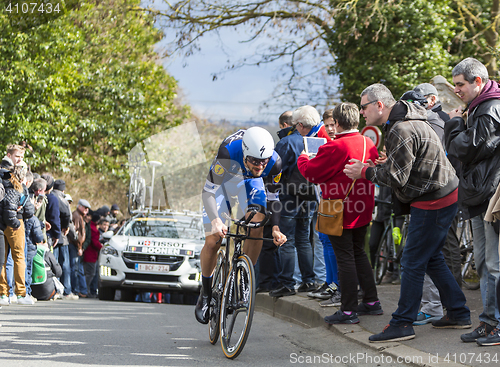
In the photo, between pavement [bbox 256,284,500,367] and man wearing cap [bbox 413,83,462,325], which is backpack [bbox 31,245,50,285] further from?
man wearing cap [bbox 413,83,462,325]

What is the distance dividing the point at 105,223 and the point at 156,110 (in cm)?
1133

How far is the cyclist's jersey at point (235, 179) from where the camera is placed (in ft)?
17.0

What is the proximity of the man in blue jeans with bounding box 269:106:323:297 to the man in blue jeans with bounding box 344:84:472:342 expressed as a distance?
214cm

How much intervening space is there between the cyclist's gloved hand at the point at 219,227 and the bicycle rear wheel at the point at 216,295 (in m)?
0.47

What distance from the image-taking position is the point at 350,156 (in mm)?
5613

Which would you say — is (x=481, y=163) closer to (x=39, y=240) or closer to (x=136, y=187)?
(x=39, y=240)

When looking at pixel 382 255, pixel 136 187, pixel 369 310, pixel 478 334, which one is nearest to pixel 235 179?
pixel 369 310

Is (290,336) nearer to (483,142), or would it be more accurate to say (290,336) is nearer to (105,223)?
(483,142)

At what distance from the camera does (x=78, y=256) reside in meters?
12.1

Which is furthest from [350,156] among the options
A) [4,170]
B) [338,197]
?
[4,170]

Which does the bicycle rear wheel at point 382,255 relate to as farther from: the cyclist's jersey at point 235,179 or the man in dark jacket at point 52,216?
the man in dark jacket at point 52,216

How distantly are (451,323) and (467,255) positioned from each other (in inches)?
102

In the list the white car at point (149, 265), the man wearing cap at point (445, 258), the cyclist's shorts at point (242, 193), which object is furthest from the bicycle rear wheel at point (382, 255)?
the cyclist's shorts at point (242, 193)

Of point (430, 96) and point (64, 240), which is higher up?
point (430, 96)
